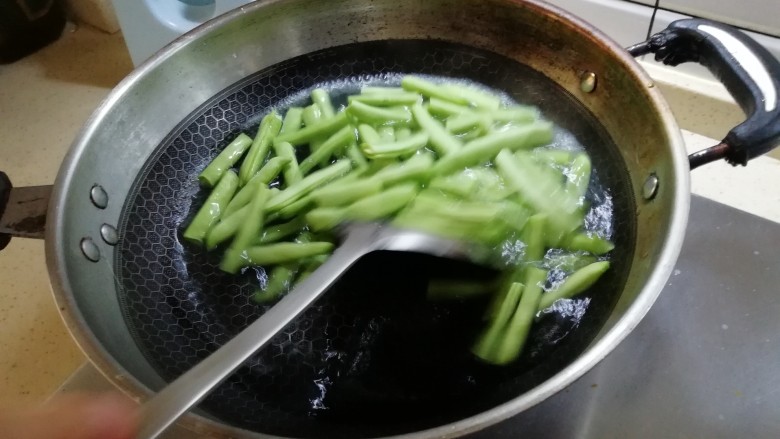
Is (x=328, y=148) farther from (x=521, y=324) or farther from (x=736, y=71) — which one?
(x=736, y=71)

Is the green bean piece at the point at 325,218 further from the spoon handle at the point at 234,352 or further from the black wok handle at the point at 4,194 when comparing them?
the black wok handle at the point at 4,194

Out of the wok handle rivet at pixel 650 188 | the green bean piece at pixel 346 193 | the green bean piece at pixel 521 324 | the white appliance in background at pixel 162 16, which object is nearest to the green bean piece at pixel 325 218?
the green bean piece at pixel 346 193

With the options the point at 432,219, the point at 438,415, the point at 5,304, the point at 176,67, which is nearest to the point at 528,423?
the point at 438,415

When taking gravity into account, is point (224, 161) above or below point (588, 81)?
below

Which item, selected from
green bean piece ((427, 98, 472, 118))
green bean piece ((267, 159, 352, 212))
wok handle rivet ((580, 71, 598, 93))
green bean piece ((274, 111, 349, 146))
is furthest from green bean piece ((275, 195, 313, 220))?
wok handle rivet ((580, 71, 598, 93))

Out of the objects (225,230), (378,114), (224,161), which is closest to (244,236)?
(225,230)

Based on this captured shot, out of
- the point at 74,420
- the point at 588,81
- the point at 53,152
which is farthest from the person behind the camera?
the point at 53,152

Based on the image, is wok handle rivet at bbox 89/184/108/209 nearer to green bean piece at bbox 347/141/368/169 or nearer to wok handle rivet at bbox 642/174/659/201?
green bean piece at bbox 347/141/368/169
